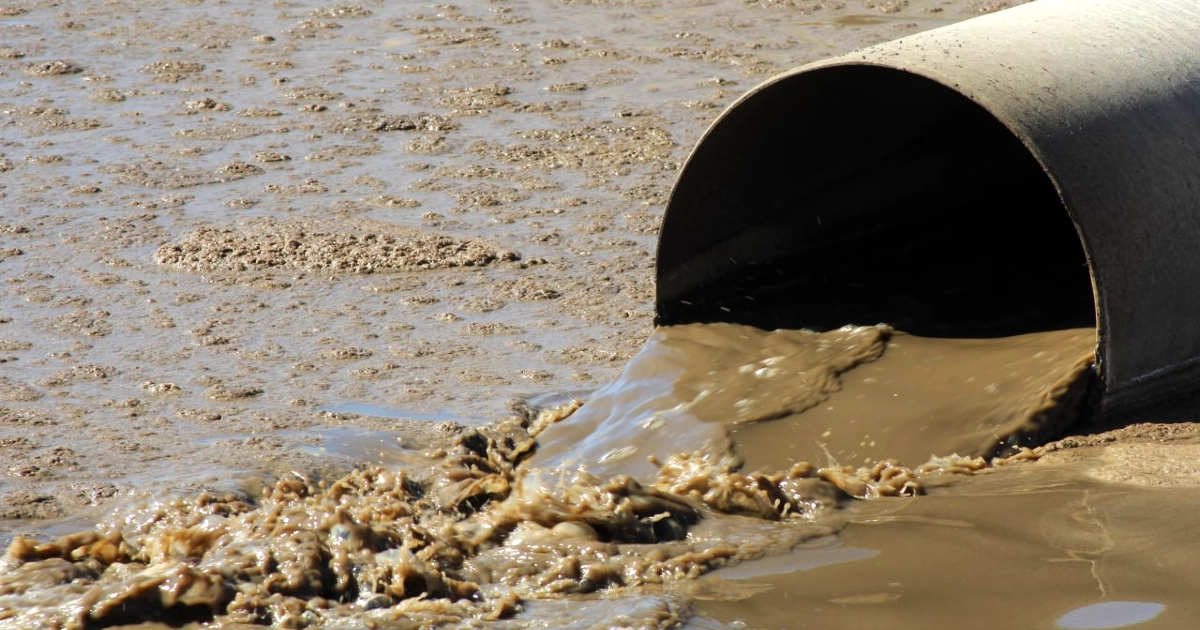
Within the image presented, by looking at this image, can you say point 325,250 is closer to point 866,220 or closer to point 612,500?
point 866,220

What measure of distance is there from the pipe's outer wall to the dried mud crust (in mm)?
551

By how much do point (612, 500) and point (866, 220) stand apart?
2409 mm

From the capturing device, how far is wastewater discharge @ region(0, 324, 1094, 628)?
11.6ft

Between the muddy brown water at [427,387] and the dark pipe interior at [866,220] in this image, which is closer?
the muddy brown water at [427,387]

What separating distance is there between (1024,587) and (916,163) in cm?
287

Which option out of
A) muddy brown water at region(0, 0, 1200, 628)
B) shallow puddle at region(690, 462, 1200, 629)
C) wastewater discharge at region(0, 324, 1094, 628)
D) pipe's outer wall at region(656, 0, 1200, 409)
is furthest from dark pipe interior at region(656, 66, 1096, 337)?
→ shallow puddle at region(690, 462, 1200, 629)

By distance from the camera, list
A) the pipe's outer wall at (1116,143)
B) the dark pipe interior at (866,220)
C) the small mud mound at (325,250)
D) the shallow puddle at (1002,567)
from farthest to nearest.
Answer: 1. the small mud mound at (325,250)
2. the dark pipe interior at (866,220)
3. the pipe's outer wall at (1116,143)
4. the shallow puddle at (1002,567)

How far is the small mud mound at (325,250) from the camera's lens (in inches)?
261

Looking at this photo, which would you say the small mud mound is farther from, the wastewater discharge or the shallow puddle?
the shallow puddle

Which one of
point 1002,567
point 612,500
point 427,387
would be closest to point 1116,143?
point 1002,567

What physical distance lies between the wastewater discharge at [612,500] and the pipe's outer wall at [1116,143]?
0.26 metres

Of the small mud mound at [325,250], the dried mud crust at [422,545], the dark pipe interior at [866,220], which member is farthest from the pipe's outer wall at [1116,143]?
the small mud mound at [325,250]

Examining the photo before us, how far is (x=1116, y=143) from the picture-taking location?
171 inches

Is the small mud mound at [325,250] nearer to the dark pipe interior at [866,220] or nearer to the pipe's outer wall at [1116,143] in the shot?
the dark pipe interior at [866,220]
